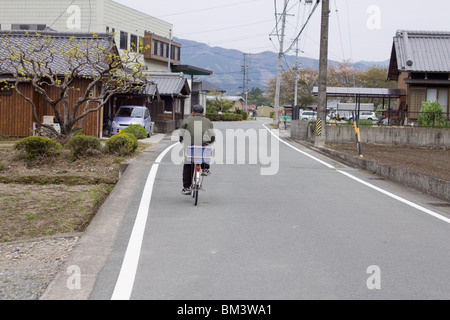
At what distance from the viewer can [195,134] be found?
9.69 meters

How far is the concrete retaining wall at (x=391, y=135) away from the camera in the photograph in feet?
89.9

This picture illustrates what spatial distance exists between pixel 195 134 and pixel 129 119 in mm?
19128

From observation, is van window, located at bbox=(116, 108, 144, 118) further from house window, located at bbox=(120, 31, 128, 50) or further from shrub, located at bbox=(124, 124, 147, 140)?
house window, located at bbox=(120, 31, 128, 50)

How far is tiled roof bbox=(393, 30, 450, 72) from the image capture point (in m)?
34.8

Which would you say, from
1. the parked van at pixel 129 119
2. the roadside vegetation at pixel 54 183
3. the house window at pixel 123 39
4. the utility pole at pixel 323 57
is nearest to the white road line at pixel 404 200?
the roadside vegetation at pixel 54 183

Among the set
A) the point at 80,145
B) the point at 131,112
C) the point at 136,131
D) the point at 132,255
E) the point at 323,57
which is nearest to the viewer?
the point at 132,255

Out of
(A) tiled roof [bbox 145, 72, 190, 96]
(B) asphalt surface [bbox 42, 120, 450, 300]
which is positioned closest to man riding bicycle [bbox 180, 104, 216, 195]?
(B) asphalt surface [bbox 42, 120, 450, 300]

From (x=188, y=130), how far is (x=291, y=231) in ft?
10.5

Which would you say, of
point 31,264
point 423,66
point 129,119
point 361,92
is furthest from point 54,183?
point 423,66

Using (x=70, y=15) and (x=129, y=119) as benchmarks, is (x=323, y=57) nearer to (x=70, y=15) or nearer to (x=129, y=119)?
(x=129, y=119)

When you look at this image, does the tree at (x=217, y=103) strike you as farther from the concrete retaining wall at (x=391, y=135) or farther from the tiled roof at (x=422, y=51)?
the concrete retaining wall at (x=391, y=135)

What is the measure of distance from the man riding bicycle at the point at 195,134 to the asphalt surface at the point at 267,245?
1.76 feet
